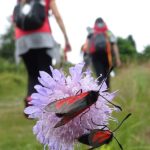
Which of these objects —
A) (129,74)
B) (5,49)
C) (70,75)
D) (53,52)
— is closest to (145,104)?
(53,52)

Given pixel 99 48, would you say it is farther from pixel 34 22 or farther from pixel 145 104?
pixel 34 22

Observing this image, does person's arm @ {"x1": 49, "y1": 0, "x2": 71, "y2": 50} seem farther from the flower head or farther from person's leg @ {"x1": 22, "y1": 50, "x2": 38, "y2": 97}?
the flower head

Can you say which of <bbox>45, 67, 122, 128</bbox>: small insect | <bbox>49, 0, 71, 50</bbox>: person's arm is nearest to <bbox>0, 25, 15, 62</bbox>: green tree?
<bbox>49, 0, 71, 50</bbox>: person's arm

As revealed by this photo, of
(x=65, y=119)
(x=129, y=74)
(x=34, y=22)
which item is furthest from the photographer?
(x=129, y=74)

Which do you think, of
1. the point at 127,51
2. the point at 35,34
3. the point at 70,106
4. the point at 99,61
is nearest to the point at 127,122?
the point at 35,34

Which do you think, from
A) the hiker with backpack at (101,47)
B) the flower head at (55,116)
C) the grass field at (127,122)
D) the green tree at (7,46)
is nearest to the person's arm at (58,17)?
the grass field at (127,122)

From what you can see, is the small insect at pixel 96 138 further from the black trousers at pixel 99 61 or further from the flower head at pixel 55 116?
the black trousers at pixel 99 61

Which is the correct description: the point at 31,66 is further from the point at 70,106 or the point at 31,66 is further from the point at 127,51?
the point at 127,51
